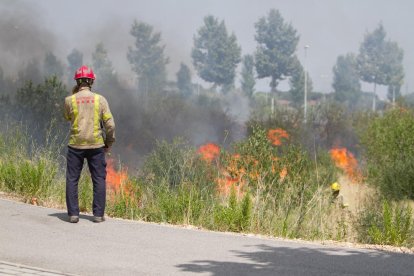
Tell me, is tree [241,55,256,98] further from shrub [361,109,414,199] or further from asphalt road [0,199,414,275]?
asphalt road [0,199,414,275]

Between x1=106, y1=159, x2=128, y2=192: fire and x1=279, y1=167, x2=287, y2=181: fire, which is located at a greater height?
x1=279, y1=167, x2=287, y2=181: fire

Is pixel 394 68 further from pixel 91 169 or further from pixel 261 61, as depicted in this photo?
pixel 91 169

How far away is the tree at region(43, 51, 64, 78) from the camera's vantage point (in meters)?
58.0

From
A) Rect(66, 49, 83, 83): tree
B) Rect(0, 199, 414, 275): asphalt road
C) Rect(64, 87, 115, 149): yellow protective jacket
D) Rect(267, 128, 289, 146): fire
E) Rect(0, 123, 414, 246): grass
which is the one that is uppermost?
Rect(66, 49, 83, 83): tree

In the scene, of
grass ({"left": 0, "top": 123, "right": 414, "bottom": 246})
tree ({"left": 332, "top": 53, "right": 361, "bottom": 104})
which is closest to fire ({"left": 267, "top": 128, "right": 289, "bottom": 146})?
grass ({"left": 0, "top": 123, "right": 414, "bottom": 246})

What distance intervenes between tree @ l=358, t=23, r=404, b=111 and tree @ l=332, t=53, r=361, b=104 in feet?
4.01

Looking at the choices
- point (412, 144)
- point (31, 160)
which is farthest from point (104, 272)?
point (412, 144)

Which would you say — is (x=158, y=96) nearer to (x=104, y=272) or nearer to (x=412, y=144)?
(x=412, y=144)

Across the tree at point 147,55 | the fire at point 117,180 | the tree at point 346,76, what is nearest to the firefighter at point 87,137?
the fire at point 117,180

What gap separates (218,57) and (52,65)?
57.6m

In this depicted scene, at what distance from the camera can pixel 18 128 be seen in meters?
13.1

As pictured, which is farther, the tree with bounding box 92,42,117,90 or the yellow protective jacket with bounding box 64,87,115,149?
the tree with bounding box 92,42,117,90

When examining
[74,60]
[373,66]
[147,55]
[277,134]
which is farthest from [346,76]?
[277,134]

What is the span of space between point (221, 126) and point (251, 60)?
169 feet
